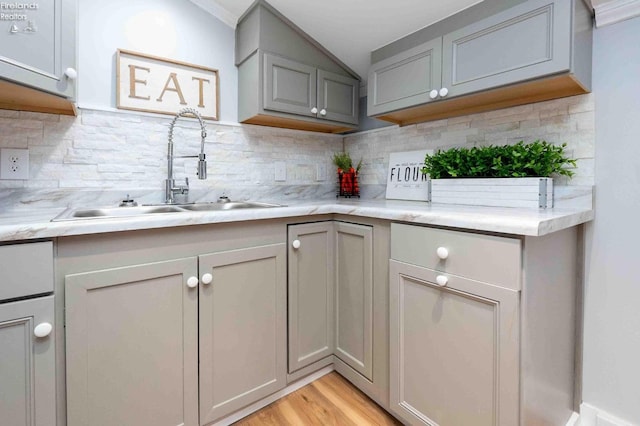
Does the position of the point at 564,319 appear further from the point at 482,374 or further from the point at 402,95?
the point at 402,95

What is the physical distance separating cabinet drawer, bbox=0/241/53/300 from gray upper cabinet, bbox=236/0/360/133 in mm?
1165

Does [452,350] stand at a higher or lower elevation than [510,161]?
lower

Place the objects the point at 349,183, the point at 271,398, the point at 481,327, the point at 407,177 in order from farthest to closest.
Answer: the point at 349,183, the point at 407,177, the point at 271,398, the point at 481,327

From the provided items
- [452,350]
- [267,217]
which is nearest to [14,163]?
[267,217]

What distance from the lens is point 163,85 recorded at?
1676mm

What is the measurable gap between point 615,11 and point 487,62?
453 millimetres

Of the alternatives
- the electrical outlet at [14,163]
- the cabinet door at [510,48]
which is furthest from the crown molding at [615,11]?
the electrical outlet at [14,163]

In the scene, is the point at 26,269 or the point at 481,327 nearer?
the point at 26,269

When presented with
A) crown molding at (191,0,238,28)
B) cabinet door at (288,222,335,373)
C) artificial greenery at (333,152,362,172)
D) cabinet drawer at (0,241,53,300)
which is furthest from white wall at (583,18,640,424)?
cabinet drawer at (0,241,53,300)

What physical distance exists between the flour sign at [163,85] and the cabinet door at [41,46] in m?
0.41

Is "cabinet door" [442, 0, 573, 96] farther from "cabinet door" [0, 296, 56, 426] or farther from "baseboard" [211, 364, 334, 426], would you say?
"cabinet door" [0, 296, 56, 426]

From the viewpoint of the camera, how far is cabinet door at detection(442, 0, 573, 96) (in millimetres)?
1145

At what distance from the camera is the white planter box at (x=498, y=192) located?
1294mm

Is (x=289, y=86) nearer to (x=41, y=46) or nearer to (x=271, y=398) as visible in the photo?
(x=41, y=46)
